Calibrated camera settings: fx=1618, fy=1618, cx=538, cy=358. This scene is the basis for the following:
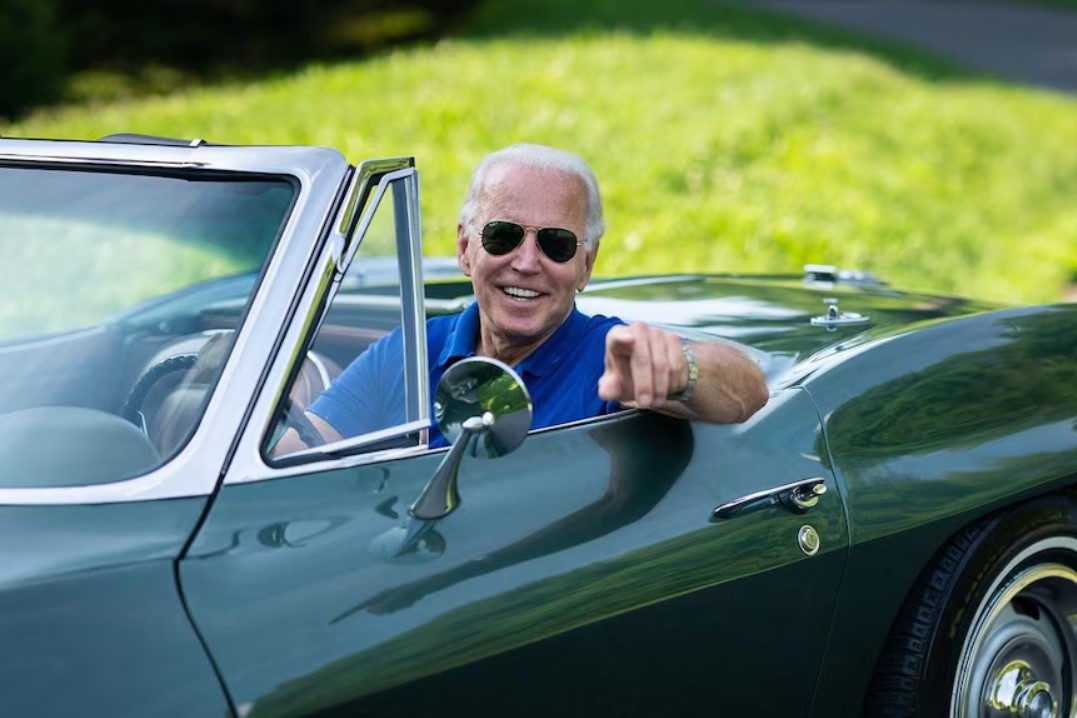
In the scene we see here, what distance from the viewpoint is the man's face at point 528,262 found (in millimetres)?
3029

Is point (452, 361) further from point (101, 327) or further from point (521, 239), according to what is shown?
point (101, 327)

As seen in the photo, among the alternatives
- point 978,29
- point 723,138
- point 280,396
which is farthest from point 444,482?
point 978,29

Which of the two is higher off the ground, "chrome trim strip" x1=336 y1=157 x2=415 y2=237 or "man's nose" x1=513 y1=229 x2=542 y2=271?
"man's nose" x1=513 y1=229 x2=542 y2=271

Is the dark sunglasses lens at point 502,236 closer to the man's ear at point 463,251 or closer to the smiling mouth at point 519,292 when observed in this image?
the smiling mouth at point 519,292

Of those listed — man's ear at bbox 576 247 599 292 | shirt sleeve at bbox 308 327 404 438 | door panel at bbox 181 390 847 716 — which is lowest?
door panel at bbox 181 390 847 716

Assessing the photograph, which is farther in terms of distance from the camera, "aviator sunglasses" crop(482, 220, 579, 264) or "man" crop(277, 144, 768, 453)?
"aviator sunglasses" crop(482, 220, 579, 264)

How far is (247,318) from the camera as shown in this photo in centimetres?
245

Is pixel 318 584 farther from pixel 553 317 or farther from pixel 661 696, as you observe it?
pixel 553 317

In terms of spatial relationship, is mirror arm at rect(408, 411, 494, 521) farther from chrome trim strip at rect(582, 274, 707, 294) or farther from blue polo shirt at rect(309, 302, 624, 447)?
chrome trim strip at rect(582, 274, 707, 294)

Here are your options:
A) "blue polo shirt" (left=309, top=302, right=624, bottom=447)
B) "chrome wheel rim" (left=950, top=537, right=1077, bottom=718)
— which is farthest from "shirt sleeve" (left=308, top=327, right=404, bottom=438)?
"chrome wheel rim" (left=950, top=537, right=1077, bottom=718)

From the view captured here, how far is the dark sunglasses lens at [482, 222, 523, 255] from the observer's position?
118 inches

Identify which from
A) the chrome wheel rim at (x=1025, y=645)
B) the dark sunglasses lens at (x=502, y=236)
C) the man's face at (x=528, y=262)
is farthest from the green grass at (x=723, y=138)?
the dark sunglasses lens at (x=502, y=236)

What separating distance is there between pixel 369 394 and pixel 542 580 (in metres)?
0.46

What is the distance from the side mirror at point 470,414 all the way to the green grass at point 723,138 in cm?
547
